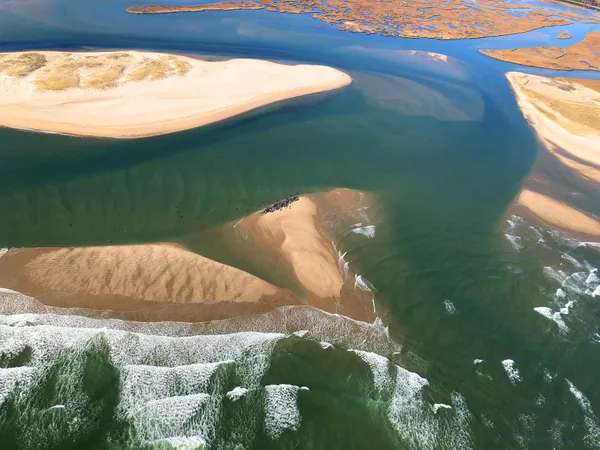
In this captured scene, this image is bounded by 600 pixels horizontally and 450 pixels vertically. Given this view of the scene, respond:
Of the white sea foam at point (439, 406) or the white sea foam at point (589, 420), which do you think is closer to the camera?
the white sea foam at point (589, 420)

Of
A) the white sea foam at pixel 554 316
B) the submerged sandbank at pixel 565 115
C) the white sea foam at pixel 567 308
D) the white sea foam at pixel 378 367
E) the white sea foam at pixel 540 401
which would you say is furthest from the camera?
the submerged sandbank at pixel 565 115

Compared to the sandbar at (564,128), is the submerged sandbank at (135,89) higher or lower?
higher

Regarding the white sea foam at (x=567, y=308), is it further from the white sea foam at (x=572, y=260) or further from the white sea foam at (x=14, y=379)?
the white sea foam at (x=14, y=379)

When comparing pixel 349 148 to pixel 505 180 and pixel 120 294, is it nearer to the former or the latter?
pixel 505 180

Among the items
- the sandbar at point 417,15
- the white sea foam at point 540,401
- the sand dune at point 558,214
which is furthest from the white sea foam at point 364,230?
the sandbar at point 417,15

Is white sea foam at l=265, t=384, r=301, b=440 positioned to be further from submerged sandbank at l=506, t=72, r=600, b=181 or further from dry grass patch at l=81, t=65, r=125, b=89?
dry grass patch at l=81, t=65, r=125, b=89

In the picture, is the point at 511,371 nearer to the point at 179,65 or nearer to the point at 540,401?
the point at 540,401
